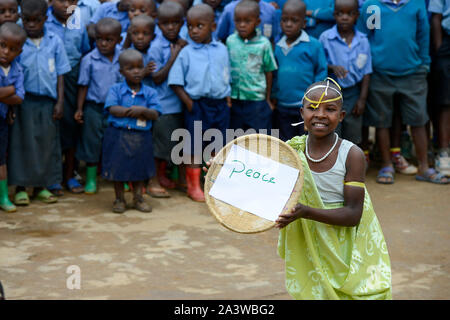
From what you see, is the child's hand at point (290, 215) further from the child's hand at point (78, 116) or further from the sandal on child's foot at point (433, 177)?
the sandal on child's foot at point (433, 177)

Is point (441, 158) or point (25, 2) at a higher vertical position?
point (25, 2)

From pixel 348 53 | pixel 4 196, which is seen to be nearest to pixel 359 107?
pixel 348 53

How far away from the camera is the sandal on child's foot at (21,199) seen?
19.2ft

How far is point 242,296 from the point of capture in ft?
13.2

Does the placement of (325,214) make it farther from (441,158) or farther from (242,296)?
(441,158)

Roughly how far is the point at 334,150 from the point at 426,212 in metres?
3.12

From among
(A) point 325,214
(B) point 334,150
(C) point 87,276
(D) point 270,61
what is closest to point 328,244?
(A) point 325,214

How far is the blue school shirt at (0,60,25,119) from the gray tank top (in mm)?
3291

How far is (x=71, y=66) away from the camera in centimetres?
633

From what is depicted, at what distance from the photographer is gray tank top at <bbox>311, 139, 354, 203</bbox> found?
9.83 ft

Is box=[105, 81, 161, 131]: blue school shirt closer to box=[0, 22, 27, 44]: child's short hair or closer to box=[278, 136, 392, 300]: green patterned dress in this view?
box=[0, 22, 27, 44]: child's short hair

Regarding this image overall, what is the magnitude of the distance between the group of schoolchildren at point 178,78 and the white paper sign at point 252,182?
2811 millimetres

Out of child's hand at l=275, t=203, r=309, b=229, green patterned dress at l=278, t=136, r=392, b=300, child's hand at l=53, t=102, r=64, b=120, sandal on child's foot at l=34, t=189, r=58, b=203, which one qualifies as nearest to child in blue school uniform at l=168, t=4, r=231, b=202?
child's hand at l=53, t=102, r=64, b=120

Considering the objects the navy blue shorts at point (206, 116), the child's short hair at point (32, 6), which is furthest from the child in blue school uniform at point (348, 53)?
the child's short hair at point (32, 6)
